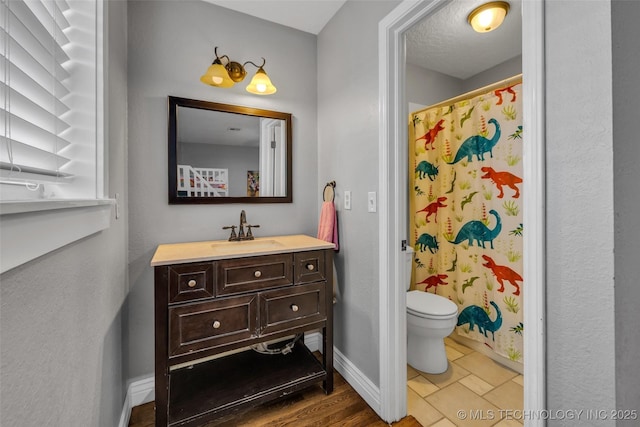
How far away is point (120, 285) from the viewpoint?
1356mm

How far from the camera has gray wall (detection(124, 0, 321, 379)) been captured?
1594 mm

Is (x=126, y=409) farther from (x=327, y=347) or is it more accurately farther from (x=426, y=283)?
(x=426, y=283)

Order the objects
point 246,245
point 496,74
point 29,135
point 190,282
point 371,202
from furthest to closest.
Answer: point 496,74, point 246,245, point 371,202, point 190,282, point 29,135

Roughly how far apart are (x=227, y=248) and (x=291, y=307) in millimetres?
558

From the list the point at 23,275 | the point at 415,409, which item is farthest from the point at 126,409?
the point at 415,409

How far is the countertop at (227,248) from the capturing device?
1.30 meters

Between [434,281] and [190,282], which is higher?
[190,282]

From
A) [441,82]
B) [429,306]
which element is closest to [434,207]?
[429,306]

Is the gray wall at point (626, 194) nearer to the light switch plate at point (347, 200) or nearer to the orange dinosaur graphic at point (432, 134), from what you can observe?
the light switch plate at point (347, 200)

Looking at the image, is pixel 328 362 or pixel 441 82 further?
pixel 441 82

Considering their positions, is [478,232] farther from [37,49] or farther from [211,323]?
[37,49]

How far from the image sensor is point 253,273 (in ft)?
4.68

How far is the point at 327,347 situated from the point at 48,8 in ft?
6.15

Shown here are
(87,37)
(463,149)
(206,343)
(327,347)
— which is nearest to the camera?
(87,37)
